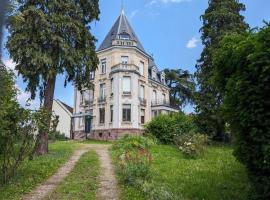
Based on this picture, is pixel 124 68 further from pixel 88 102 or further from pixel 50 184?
pixel 50 184

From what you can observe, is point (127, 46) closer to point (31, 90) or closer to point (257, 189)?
point (31, 90)

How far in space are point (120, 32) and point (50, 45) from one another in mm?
29914

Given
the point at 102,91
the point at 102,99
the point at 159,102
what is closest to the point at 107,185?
the point at 102,99

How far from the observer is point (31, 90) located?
23734 mm

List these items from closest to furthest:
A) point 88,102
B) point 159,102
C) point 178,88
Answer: point 88,102, point 159,102, point 178,88

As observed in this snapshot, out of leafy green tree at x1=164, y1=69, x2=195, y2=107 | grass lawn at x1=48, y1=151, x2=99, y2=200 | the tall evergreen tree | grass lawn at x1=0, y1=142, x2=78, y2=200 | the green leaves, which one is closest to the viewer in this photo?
grass lawn at x1=48, y1=151, x2=99, y2=200

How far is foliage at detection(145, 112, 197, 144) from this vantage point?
106ft

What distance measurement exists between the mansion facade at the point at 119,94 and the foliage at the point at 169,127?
1529 cm

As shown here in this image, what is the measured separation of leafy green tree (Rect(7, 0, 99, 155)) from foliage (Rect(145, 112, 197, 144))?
33.2 feet

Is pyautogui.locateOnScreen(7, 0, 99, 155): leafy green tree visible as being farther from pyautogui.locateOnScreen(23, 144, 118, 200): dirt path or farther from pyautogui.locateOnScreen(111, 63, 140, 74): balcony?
pyautogui.locateOnScreen(111, 63, 140, 74): balcony

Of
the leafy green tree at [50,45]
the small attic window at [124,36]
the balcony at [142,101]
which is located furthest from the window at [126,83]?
the leafy green tree at [50,45]

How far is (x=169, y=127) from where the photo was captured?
32688mm

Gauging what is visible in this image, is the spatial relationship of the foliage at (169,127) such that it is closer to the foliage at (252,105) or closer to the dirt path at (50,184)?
the dirt path at (50,184)

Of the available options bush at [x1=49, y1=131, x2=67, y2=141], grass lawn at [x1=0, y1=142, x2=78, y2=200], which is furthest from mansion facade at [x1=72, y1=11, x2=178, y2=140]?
grass lawn at [x1=0, y1=142, x2=78, y2=200]
